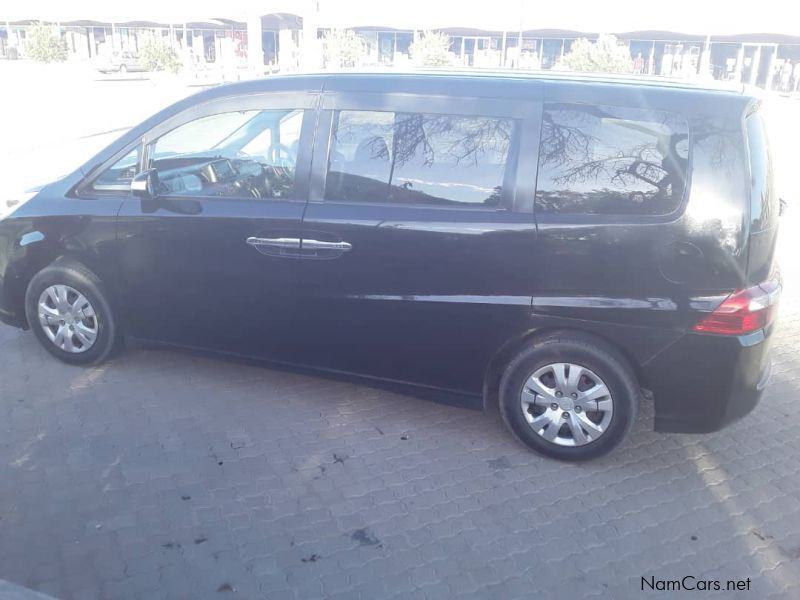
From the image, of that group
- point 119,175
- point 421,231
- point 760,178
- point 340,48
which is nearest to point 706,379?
point 760,178

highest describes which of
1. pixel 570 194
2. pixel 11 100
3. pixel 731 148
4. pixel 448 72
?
pixel 448 72

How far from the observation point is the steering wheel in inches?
163

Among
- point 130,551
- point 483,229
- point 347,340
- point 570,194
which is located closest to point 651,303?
point 570,194

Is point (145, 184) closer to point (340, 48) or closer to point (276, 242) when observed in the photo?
point (276, 242)

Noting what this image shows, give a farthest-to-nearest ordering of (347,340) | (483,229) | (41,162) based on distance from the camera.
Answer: (41,162), (347,340), (483,229)

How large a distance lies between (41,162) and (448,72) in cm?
1067

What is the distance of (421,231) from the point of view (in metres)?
3.84

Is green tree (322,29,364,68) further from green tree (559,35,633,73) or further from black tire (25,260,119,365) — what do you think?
black tire (25,260,119,365)

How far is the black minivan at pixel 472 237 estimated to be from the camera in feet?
11.6

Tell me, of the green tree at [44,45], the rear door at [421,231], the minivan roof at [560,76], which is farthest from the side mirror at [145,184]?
the green tree at [44,45]

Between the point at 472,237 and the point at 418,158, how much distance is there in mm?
508

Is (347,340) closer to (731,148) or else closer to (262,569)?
(262,569)

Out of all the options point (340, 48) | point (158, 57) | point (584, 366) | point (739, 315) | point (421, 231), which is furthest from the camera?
point (158, 57)

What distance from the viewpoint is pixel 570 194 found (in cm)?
369
